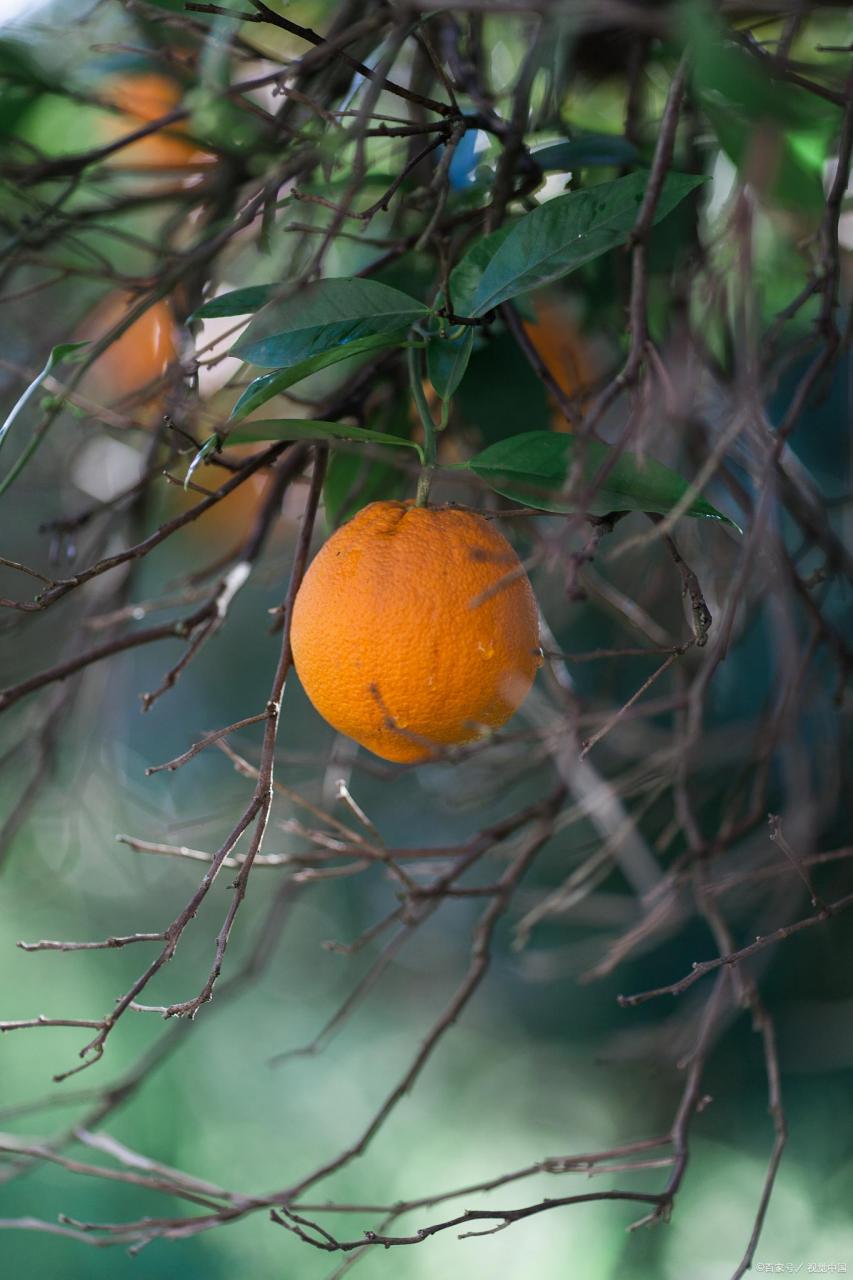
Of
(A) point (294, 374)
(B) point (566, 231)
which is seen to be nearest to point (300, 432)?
(A) point (294, 374)

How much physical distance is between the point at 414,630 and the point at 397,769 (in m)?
0.41

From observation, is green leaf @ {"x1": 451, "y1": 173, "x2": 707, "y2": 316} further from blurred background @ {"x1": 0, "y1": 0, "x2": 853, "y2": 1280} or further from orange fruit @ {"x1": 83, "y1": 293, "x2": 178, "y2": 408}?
orange fruit @ {"x1": 83, "y1": 293, "x2": 178, "y2": 408}

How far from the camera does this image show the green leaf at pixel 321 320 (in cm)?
48

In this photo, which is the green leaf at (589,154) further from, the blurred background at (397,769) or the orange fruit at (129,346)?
the orange fruit at (129,346)

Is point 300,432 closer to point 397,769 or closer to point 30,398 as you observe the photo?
point 30,398

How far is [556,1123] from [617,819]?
84 centimetres

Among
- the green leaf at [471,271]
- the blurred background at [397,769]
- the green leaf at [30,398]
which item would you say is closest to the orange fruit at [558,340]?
the blurred background at [397,769]

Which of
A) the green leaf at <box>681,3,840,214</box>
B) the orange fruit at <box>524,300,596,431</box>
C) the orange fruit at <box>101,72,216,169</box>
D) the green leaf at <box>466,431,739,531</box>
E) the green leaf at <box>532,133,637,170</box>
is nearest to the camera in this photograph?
the green leaf at <box>681,3,840,214</box>

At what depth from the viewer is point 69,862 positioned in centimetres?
105

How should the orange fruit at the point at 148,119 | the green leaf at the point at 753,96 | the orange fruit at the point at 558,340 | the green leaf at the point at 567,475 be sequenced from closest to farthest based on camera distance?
the green leaf at the point at 753,96 → the green leaf at the point at 567,475 → the orange fruit at the point at 558,340 → the orange fruit at the point at 148,119

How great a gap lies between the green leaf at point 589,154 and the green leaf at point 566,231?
0.21 metres

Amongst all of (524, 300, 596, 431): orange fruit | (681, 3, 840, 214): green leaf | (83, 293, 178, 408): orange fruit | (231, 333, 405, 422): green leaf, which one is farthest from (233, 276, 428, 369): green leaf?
(83, 293, 178, 408): orange fruit

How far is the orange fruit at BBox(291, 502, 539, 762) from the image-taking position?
48cm

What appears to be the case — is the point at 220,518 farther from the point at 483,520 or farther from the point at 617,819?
the point at 483,520
